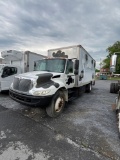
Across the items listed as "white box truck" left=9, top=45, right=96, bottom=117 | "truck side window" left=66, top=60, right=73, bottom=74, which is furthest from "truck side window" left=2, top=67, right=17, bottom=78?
"truck side window" left=66, top=60, right=73, bottom=74

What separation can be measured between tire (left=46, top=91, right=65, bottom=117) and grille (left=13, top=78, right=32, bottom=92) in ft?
3.09

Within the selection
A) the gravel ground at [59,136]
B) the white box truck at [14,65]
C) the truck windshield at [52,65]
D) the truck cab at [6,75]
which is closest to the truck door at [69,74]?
the truck windshield at [52,65]

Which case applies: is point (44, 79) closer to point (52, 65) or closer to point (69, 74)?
point (52, 65)

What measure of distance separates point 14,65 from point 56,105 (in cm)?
519

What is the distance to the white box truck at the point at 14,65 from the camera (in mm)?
7439

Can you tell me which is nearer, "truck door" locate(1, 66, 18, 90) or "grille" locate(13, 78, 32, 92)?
"grille" locate(13, 78, 32, 92)

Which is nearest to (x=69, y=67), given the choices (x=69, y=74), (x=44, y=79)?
(x=69, y=74)

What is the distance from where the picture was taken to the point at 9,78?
25.4 ft

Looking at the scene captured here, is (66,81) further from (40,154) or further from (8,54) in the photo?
(8,54)

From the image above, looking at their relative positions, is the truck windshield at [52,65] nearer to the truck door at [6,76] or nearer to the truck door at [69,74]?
the truck door at [69,74]

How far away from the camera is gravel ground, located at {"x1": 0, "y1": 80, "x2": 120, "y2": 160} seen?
2.48 meters

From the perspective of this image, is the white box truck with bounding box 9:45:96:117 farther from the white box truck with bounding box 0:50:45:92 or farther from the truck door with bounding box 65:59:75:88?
the white box truck with bounding box 0:50:45:92

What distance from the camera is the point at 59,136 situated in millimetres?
3146

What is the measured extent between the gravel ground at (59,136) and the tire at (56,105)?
0.61 feet
